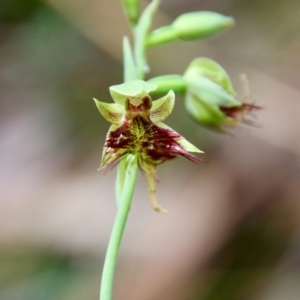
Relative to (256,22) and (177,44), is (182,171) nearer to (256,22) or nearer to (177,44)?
(177,44)

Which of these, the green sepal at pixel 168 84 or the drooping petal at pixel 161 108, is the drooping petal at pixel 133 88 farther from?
the green sepal at pixel 168 84

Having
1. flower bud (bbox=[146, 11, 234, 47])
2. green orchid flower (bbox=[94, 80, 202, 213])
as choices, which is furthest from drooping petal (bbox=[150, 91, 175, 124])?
flower bud (bbox=[146, 11, 234, 47])

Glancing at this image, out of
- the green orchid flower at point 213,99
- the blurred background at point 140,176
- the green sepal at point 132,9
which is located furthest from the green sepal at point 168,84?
the blurred background at point 140,176

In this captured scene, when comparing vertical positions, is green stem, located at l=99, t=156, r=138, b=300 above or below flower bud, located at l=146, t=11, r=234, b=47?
below

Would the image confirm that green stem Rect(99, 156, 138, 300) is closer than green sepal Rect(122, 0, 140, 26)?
Yes

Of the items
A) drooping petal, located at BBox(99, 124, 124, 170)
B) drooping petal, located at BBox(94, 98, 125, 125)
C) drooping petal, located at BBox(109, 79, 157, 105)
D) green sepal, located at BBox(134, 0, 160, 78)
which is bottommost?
drooping petal, located at BBox(99, 124, 124, 170)

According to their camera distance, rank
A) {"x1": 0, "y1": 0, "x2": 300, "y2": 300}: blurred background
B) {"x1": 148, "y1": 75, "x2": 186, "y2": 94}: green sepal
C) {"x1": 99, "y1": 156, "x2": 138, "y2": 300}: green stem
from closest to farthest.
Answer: {"x1": 99, "y1": 156, "x2": 138, "y2": 300}: green stem < {"x1": 148, "y1": 75, "x2": 186, "y2": 94}: green sepal < {"x1": 0, "y1": 0, "x2": 300, "y2": 300}: blurred background

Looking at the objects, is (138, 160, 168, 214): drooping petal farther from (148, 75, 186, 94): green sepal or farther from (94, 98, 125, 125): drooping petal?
(148, 75, 186, 94): green sepal
